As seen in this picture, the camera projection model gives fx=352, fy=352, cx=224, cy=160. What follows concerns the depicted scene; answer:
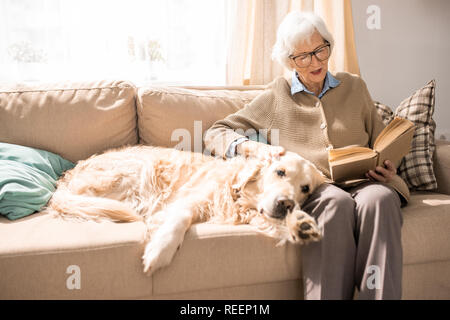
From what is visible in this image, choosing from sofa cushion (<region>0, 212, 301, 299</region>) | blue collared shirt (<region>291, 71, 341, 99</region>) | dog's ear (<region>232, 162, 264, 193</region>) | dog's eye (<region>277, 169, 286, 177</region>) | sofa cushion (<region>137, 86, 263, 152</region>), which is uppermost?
blue collared shirt (<region>291, 71, 341, 99</region>)

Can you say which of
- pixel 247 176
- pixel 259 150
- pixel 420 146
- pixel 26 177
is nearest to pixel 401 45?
pixel 420 146

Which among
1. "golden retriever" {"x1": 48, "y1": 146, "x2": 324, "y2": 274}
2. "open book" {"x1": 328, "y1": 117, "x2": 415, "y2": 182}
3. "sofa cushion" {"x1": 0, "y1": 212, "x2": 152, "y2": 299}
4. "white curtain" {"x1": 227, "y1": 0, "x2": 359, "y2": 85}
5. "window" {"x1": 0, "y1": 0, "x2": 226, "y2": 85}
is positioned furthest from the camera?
"white curtain" {"x1": 227, "y1": 0, "x2": 359, "y2": 85}

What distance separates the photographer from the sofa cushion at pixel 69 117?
1.77m

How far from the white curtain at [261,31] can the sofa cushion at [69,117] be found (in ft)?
3.09

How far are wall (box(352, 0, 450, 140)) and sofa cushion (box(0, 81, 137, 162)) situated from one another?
213cm

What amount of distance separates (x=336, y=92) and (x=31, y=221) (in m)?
1.48

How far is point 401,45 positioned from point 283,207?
2446 mm

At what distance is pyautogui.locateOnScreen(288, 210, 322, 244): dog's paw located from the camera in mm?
1219

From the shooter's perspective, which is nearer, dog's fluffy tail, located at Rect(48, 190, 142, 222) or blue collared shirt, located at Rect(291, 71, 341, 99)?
dog's fluffy tail, located at Rect(48, 190, 142, 222)

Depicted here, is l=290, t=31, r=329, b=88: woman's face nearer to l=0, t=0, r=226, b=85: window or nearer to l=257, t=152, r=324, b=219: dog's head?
l=257, t=152, r=324, b=219: dog's head

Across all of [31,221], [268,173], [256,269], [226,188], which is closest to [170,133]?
[226,188]

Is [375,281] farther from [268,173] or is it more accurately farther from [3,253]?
[3,253]

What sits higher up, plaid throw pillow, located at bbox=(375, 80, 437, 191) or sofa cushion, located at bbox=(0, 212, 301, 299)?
plaid throw pillow, located at bbox=(375, 80, 437, 191)

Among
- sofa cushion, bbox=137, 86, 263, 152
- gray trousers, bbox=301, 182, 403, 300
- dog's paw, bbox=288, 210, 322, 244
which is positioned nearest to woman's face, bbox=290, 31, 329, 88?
sofa cushion, bbox=137, 86, 263, 152
